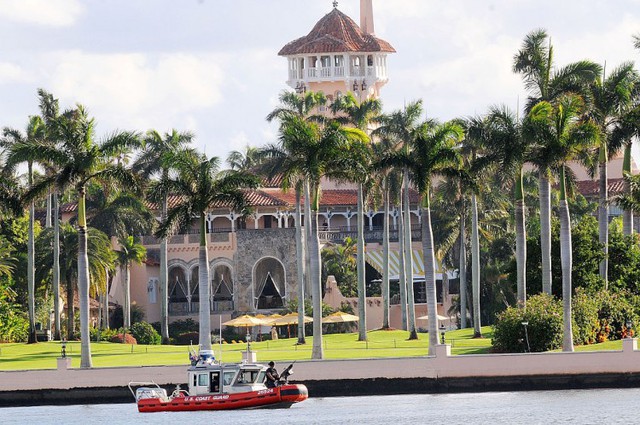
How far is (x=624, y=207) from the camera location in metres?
81.8

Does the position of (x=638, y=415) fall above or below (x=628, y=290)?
below

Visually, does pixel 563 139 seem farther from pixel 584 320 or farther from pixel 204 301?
pixel 204 301

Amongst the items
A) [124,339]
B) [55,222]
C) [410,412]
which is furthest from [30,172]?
[410,412]

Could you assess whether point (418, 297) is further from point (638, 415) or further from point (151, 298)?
point (638, 415)

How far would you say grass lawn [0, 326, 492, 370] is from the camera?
80.2 m

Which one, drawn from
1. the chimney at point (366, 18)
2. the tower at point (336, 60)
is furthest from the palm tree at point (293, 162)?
the chimney at point (366, 18)

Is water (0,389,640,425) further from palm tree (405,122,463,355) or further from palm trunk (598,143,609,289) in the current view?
palm trunk (598,143,609,289)

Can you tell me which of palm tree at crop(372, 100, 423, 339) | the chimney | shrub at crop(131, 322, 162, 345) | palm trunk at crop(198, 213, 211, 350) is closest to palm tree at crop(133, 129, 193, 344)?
shrub at crop(131, 322, 162, 345)

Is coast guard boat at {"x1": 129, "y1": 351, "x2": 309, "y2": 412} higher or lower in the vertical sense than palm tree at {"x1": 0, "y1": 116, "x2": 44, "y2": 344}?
lower

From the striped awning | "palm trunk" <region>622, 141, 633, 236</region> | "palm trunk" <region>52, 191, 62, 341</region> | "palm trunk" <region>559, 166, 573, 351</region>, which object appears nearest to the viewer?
"palm trunk" <region>559, 166, 573, 351</region>

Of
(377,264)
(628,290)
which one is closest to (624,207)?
(628,290)

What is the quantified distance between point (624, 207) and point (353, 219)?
45.8m

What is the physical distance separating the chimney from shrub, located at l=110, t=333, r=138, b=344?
4997 cm

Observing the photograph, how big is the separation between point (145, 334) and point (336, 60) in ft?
134
